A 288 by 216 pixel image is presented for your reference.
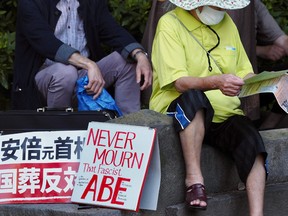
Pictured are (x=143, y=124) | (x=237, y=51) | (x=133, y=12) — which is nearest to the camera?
(x=143, y=124)

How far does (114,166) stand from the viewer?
525cm

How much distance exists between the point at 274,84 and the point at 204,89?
45cm

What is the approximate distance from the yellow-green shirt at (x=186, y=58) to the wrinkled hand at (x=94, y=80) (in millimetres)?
358

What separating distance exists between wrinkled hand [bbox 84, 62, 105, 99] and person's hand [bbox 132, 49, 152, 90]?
0.80ft

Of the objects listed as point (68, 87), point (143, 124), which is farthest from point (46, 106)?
point (143, 124)

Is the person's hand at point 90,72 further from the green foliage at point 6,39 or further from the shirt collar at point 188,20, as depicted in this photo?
the green foliage at point 6,39

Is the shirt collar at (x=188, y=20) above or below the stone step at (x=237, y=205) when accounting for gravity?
above

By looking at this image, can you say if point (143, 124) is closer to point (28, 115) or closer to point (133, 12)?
point (28, 115)

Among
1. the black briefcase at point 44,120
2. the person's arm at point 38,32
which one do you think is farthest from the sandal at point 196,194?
the person's arm at point 38,32

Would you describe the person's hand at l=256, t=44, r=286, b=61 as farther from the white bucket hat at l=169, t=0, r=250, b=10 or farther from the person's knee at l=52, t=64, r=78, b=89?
the person's knee at l=52, t=64, r=78, b=89

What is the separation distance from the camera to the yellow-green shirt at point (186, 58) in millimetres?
5484

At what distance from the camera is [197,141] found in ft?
17.5

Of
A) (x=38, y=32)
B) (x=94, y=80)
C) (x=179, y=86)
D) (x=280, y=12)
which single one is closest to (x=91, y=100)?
(x=94, y=80)

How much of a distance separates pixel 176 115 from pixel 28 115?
0.89m
